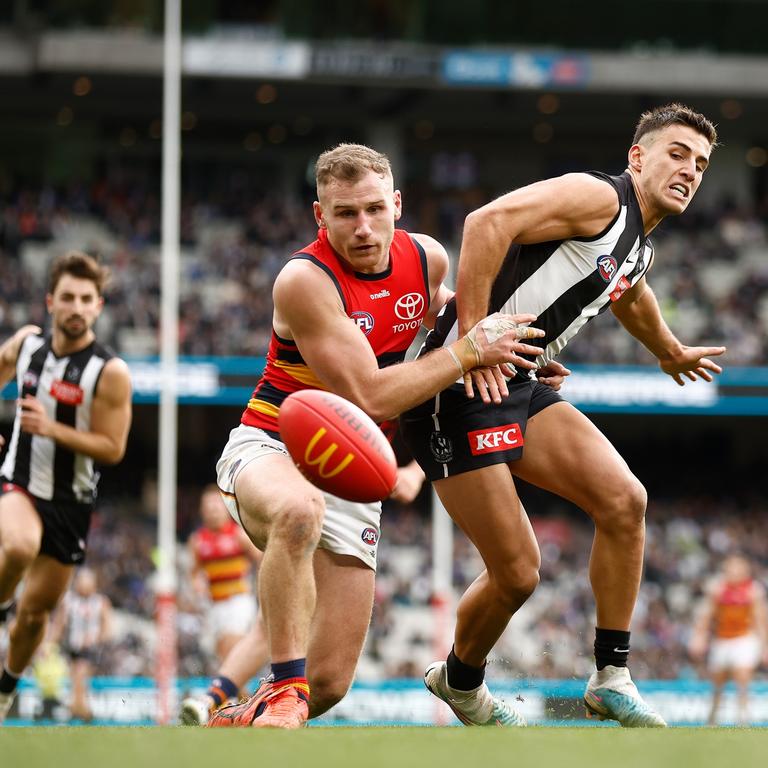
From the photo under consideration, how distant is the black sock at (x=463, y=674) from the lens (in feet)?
19.6

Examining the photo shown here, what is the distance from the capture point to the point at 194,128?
28.3 meters

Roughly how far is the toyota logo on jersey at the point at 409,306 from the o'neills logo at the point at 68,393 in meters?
2.76

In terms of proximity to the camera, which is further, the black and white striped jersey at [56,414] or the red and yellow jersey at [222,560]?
the red and yellow jersey at [222,560]

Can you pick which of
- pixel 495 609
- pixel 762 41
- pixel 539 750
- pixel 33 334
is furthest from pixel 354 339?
pixel 762 41

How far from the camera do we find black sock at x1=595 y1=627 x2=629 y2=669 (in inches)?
225

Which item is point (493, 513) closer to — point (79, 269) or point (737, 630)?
point (79, 269)

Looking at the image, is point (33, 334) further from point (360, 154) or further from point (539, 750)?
point (539, 750)

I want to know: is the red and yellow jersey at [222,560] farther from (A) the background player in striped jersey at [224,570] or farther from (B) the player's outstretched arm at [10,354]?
(B) the player's outstretched arm at [10,354]

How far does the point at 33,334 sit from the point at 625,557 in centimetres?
384

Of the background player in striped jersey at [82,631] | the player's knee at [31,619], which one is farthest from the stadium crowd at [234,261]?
the player's knee at [31,619]

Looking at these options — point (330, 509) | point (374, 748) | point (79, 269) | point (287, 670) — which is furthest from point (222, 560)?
point (374, 748)

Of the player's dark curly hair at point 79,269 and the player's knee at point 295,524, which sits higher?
the player's dark curly hair at point 79,269

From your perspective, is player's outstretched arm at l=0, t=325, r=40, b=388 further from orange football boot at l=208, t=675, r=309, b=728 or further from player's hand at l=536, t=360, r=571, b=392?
orange football boot at l=208, t=675, r=309, b=728

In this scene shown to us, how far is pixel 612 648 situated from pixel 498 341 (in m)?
1.39
